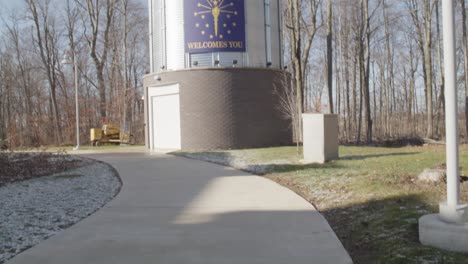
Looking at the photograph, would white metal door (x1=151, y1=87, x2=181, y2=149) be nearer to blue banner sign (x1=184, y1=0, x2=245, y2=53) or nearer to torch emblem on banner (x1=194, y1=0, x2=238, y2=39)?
blue banner sign (x1=184, y1=0, x2=245, y2=53)

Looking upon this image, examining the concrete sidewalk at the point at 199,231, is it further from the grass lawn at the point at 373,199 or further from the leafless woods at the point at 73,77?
the leafless woods at the point at 73,77

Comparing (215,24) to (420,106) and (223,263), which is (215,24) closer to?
(223,263)

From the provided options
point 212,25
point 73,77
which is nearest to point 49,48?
point 73,77

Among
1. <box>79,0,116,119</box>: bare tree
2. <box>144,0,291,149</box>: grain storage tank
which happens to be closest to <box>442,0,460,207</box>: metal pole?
<box>144,0,291,149</box>: grain storage tank

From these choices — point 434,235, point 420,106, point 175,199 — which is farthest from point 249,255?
point 420,106

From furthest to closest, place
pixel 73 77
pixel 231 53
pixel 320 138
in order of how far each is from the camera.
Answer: pixel 73 77 → pixel 231 53 → pixel 320 138

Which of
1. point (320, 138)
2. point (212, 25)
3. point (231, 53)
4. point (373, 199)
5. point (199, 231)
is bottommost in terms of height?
point (199, 231)

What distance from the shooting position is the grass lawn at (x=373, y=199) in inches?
207

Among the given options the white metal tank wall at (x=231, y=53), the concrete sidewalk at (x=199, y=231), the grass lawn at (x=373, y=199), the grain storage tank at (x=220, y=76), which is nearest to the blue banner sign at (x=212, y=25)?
the grain storage tank at (x=220, y=76)

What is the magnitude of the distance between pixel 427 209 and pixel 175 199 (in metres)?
4.67

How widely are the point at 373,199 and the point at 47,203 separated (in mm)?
6132

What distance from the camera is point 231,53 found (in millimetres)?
22781

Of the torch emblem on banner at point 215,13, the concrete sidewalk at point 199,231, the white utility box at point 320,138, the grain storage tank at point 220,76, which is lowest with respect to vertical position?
the concrete sidewalk at point 199,231

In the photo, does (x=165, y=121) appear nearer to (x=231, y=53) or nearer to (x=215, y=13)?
(x=231, y=53)
